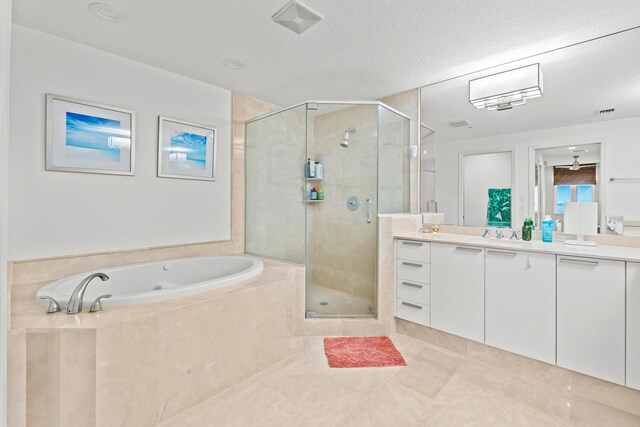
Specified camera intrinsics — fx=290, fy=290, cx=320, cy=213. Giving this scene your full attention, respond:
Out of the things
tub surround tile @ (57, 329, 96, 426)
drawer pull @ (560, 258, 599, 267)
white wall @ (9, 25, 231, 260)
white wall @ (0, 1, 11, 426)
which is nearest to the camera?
white wall @ (0, 1, 11, 426)

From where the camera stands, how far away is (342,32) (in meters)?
1.98

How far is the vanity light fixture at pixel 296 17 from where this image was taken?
173 centimetres

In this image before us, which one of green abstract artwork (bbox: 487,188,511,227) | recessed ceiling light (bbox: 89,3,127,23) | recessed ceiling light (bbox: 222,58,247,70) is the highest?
recessed ceiling light (bbox: 222,58,247,70)

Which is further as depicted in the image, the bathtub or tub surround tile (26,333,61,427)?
the bathtub

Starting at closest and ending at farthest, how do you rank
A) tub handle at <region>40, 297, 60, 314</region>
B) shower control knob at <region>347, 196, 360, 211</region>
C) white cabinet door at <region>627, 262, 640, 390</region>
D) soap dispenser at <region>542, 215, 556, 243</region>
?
tub handle at <region>40, 297, 60, 314</region>, white cabinet door at <region>627, 262, 640, 390</region>, soap dispenser at <region>542, 215, 556, 243</region>, shower control knob at <region>347, 196, 360, 211</region>

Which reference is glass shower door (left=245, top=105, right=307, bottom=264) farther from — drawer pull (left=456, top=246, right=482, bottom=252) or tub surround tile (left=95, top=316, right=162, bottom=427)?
tub surround tile (left=95, top=316, right=162, bottom=427)

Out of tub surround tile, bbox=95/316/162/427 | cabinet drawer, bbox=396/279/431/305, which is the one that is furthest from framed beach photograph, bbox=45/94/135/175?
cabinet drawer, bbox=396/279/431/305

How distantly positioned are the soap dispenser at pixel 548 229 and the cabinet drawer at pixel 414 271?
0.87m

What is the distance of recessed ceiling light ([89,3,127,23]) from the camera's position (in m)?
1.75

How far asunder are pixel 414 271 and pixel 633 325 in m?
1.27

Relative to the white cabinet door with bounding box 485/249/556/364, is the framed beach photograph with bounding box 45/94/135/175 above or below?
above

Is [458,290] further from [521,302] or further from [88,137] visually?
[88,137]

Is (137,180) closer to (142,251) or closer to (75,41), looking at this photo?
(142,251)

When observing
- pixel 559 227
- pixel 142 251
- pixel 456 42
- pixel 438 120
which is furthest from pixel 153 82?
pixel 559 227
